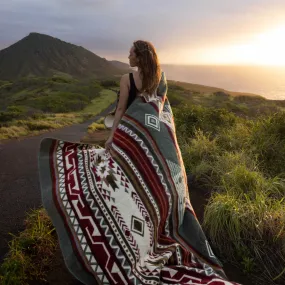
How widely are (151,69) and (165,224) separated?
5.28ft

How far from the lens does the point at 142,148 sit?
3289 millimetres

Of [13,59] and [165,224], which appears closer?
[165,224]

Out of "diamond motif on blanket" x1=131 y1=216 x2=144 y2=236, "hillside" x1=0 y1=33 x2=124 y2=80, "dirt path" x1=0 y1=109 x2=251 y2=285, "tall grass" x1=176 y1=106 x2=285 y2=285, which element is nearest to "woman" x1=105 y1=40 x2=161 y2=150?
"diamond motif on blanket" x1=131 y1=216 x2=144 y2=236

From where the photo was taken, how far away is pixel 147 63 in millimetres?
3309

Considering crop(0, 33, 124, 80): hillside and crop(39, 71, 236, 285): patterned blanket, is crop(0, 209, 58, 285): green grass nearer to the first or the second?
crop(39, 71, 236, 285): patterned blanket

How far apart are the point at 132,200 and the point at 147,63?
1.41 metres

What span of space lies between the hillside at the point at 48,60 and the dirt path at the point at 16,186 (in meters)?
99.0

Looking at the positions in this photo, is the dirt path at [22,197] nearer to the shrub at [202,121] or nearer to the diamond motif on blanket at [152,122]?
the diamond motif on blanket at [152,122]

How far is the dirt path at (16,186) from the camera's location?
14.4ft

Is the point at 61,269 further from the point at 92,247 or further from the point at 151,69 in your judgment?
the point at 151,69

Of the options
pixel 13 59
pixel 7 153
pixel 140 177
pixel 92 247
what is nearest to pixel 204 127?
pixel 7 153

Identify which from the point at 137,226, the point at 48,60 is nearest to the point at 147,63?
the point at 137,226

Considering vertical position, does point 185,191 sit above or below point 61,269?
above

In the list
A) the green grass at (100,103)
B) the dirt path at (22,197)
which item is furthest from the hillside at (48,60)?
the dirt path at (22,197)
